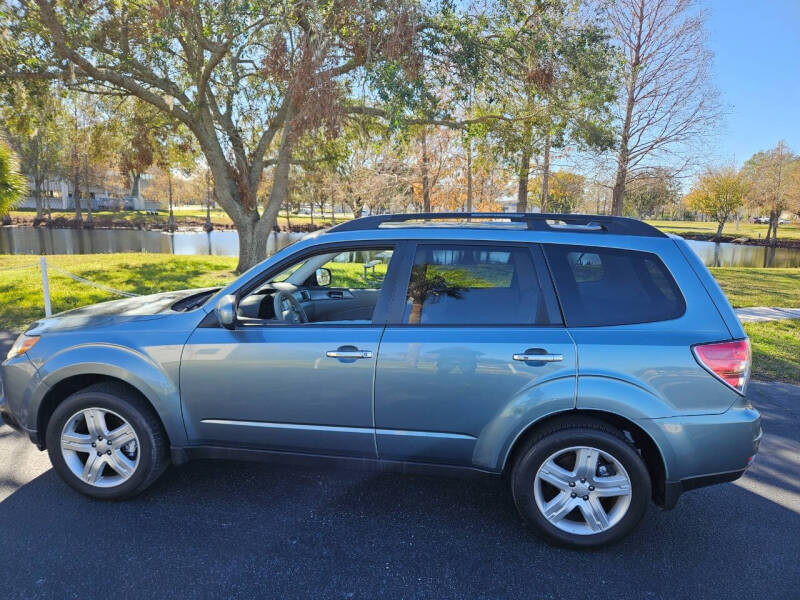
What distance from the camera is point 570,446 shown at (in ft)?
8.89

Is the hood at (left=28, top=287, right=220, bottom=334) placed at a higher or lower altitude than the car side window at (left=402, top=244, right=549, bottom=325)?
lower

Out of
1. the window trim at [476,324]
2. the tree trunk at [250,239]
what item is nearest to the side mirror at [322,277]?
the window trim at [476,324]

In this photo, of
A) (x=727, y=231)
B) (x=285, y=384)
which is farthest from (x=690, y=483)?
(x=727, y=231)

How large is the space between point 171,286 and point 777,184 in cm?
5183

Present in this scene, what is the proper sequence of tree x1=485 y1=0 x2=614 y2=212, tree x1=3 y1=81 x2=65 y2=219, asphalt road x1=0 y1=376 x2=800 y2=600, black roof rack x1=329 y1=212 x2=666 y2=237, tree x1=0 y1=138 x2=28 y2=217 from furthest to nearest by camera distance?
tree x1=3 y1=81 x2=65 y2=219 → tree x1=0 y1=138 x2=28 y2=217 → tree x1=485 y1=0 x2=614 y2=212 → black roof rack x1=329 y1=212 x2=666 y2=237 → asphalt road x1=0 y1=376 x2=800 y2=600

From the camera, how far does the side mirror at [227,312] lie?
2.89 m

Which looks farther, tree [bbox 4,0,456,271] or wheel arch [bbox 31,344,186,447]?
tree [bbox 4,0,456,271]

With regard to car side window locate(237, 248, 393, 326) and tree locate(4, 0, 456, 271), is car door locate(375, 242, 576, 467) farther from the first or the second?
tree locate(4, 0, 456, 271)

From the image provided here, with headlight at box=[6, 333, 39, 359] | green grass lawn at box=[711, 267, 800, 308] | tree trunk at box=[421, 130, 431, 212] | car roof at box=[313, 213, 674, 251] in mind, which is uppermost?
tree trunk at box=[421, 130, 431, 212]

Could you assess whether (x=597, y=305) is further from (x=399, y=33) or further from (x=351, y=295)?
(x=399, y=33)

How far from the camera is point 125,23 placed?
421 inches

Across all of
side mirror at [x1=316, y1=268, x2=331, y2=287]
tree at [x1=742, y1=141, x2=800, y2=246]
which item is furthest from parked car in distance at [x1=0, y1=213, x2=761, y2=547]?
tree at [x1=742, y1=141, x2=800, y2=246]

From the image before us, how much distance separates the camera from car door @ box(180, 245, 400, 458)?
2861 millimetres

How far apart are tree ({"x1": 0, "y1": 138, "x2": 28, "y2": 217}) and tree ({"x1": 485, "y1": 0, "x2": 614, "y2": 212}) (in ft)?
35.9
